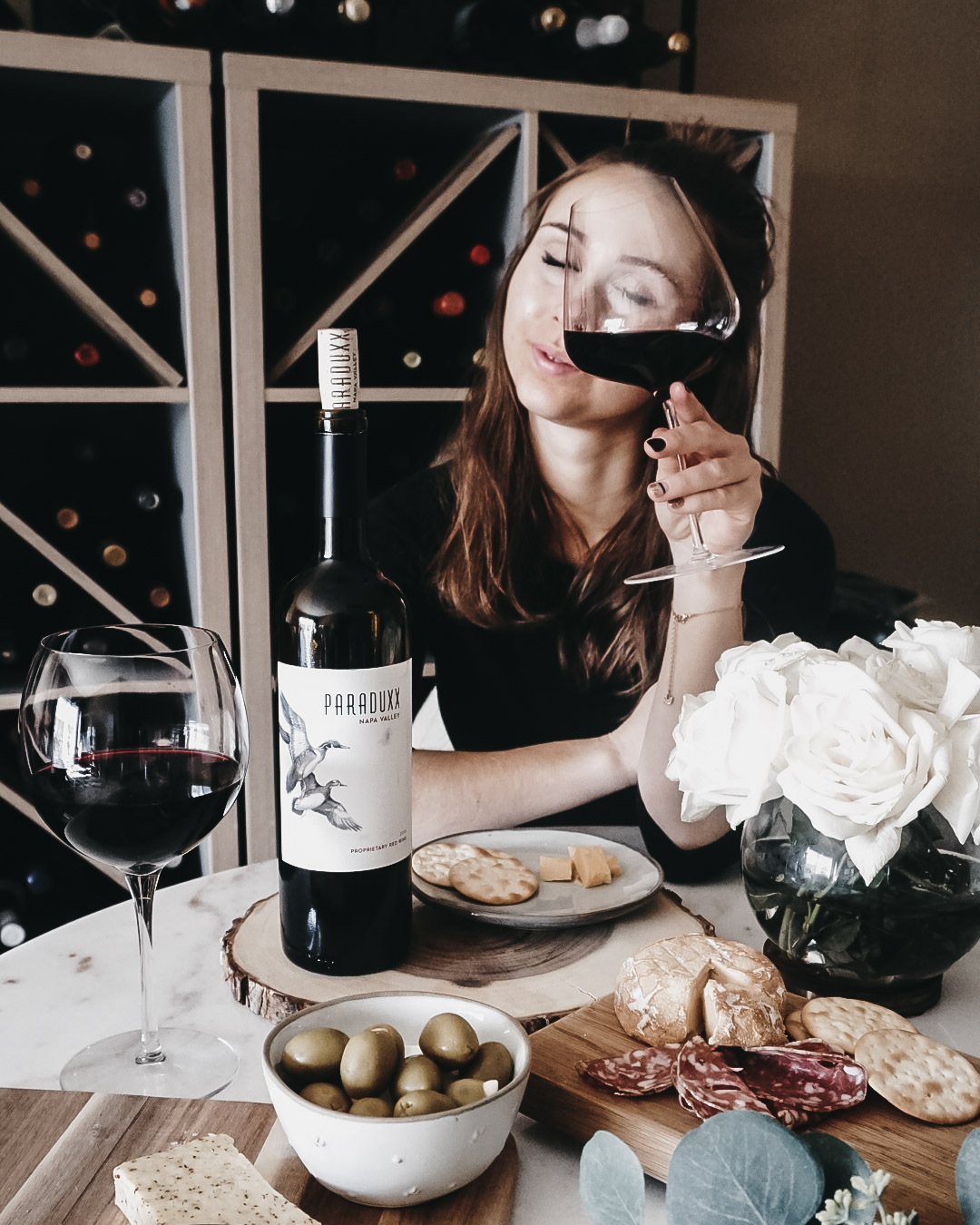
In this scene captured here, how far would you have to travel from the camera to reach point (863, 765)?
664 millimetres

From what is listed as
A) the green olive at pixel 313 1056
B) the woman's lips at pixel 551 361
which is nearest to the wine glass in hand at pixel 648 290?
the green olive at pixel 313 1056

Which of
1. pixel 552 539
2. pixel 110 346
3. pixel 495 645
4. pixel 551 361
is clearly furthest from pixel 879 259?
pixel 110 346

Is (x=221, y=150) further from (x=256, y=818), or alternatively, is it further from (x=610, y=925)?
(x=610, y=925)

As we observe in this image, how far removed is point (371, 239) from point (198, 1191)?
1.61m

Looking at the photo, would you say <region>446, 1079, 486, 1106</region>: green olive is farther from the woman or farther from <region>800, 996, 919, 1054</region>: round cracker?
the woman

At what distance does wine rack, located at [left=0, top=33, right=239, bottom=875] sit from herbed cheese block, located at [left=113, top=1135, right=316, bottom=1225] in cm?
138

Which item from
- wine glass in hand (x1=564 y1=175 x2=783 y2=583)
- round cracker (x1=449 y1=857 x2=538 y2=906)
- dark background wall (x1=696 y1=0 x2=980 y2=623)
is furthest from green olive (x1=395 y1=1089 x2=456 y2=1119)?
dark background wall (x1=696 y1=0 x2=980 y2=623)

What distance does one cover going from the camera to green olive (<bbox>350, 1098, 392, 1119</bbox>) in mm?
507

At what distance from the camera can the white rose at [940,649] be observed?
72 cm

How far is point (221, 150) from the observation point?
176cm

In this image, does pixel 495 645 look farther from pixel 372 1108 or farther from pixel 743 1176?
pixel 743 1176

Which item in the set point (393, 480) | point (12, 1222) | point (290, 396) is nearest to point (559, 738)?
point (393, 480)

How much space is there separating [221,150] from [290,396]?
1.37 ft

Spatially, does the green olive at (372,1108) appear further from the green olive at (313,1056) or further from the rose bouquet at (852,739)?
the rose bouquet at (852,739)
